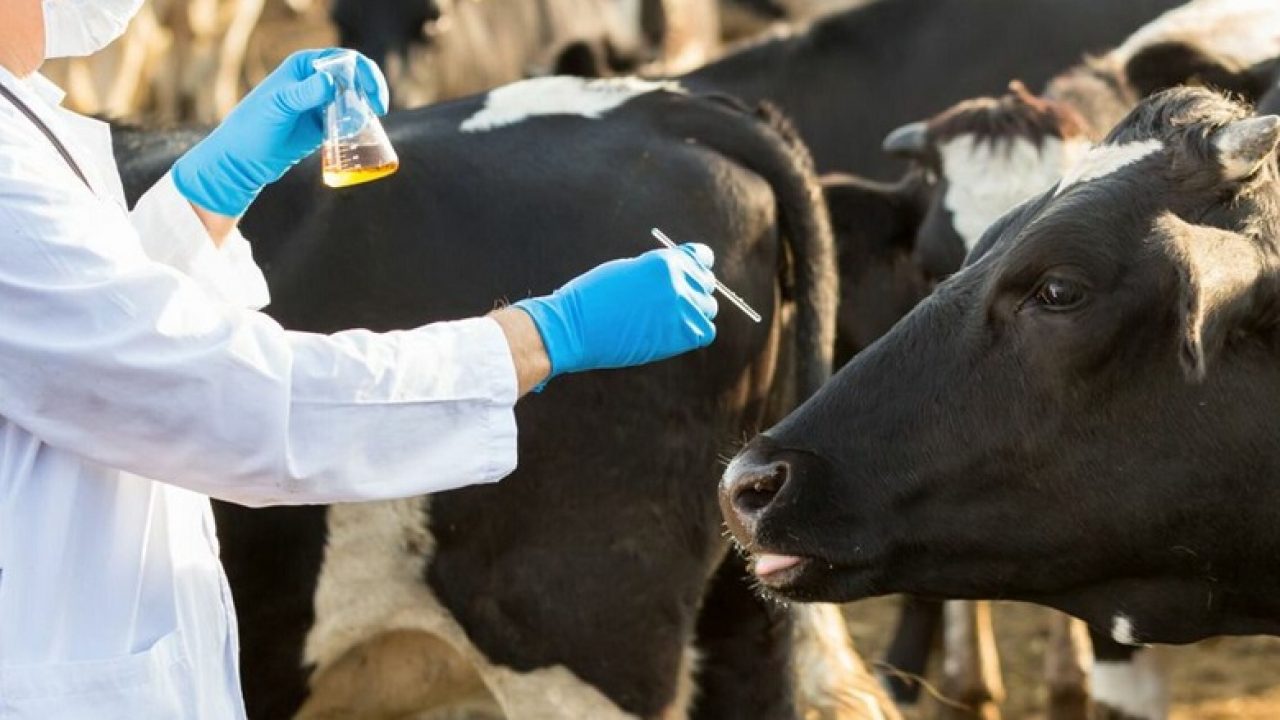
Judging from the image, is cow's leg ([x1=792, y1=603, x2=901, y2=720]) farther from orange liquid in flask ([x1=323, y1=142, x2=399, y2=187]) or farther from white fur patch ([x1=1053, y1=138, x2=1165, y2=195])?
orange liquid in flask ([x1=323, y1=142, x2=399, y2=187])

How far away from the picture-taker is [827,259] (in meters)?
4.11

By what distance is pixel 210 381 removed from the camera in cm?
236

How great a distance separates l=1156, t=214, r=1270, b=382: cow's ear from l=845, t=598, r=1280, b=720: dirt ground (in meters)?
3.04

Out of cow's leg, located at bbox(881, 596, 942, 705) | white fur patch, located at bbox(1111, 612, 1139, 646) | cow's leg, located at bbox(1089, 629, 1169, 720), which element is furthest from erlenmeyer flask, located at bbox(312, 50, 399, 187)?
cow's leg, located at bbox(881, 596, 942, 705)

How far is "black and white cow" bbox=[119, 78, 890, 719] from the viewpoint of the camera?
12.5ft

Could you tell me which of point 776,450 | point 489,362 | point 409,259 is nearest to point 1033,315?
point 776,450

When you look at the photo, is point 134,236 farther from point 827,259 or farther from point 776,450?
point 827,259

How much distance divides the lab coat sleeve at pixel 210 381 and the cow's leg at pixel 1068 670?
344 centimetres

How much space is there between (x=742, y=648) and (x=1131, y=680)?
4.81 feet

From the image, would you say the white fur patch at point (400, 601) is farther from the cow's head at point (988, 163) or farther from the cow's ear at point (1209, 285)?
the cow's head at point (988, 163)

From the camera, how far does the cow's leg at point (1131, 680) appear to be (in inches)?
203

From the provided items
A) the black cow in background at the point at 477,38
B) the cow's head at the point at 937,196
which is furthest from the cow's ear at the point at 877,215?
the black cow in background at the point at 477,38

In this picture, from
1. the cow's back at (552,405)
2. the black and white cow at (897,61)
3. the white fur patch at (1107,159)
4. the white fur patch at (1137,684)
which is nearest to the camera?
the white fur patch at (1107,159)

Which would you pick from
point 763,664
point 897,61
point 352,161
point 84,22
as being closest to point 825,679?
point 763,664
